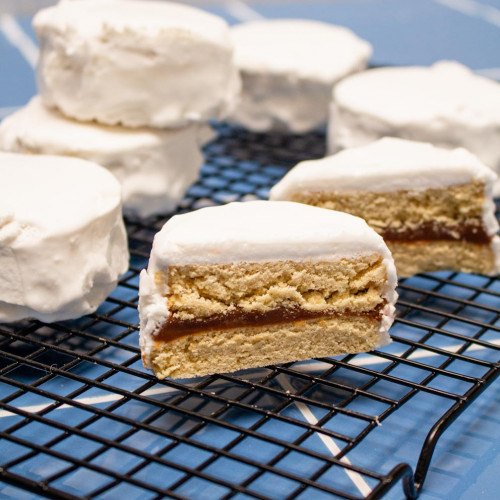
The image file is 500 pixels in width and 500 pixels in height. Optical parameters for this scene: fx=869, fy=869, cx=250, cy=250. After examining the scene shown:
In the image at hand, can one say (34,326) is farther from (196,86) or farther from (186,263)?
(196,86)

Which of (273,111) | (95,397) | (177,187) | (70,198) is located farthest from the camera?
(273,111)

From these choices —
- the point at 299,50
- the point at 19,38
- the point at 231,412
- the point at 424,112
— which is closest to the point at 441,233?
the point at 424,112

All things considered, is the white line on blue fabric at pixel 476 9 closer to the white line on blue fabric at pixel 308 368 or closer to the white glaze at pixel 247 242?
the white line on blue fabric at pixel 308 368

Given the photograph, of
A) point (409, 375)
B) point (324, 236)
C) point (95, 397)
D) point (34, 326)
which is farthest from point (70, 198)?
point (409, 375)

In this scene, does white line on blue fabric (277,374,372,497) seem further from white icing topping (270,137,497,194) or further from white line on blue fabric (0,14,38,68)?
white line on blue fabric (0,14,38,68)

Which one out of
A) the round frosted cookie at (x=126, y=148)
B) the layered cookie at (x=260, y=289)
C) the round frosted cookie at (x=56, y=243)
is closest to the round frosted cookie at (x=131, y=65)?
the round frosted cookie at (x=126, y=148)

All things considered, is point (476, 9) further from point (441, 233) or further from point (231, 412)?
point (231, 412)

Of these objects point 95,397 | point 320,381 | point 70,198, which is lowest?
point 95,397

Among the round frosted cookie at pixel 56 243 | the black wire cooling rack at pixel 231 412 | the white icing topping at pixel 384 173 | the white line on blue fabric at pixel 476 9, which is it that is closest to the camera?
the black wire cooling rack at pixel 231 412
